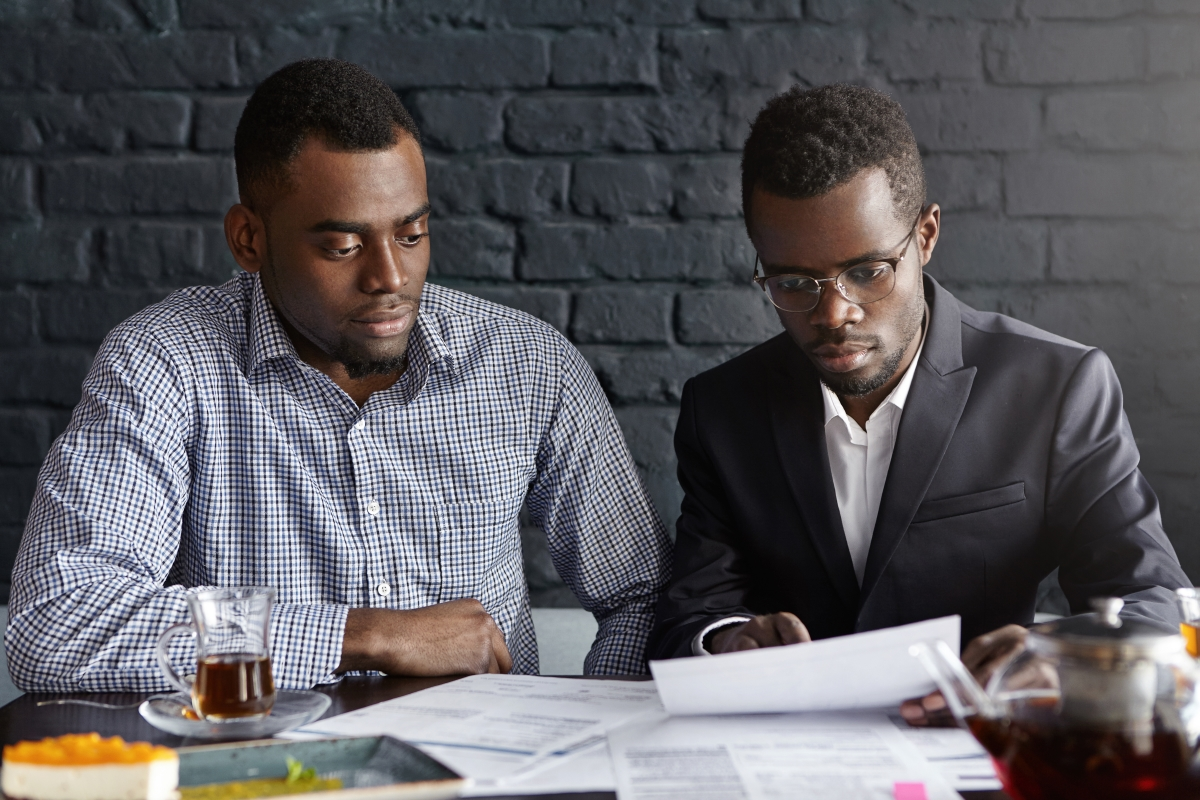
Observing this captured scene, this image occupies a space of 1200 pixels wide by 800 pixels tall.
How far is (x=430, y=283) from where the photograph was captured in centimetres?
186

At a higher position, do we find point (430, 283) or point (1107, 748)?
point (430, 283)

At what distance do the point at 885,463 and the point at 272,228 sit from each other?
0.92 meters

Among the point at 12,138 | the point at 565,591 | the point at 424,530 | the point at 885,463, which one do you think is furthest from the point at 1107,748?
the point at 12,138

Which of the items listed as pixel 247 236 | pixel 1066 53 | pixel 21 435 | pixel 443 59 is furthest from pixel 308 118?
pixel 1066 53

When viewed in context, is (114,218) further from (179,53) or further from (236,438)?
(236,438)

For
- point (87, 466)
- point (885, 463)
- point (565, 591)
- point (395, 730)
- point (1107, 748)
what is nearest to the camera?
point (1107, 748)

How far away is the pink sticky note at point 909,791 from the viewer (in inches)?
32.3

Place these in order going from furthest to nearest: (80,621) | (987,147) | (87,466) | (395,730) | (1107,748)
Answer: (987,147) < (87,466) < (80,621) < (395,730) < (1107,748)

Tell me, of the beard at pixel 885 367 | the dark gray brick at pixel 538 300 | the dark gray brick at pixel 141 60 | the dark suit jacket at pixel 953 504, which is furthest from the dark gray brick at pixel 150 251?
the beard at pixel 885 367

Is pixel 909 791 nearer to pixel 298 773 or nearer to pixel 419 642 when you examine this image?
pixel 298 773

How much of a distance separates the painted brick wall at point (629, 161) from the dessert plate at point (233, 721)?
871 mm

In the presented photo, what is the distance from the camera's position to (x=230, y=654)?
41.0 inches

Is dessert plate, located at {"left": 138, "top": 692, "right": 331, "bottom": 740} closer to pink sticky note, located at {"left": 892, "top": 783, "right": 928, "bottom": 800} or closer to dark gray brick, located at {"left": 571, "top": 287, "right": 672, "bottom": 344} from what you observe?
pink sticky note, located at {"left": 892, "top": 783, "right": 928, "bottom": 800}

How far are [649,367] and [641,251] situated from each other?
197mm
